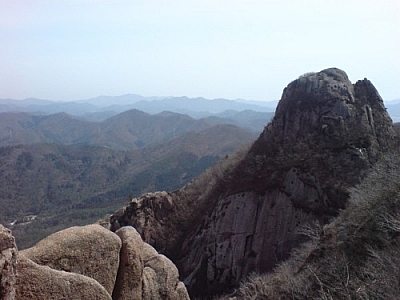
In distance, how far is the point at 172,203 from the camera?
1849 inches

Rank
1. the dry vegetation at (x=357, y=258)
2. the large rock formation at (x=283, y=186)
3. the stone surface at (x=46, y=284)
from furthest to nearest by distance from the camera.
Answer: the large rock formation at (x=283, y=186) < the dry vegetation at (x=357, y=258) < the stone surface at (x=46, y=284)

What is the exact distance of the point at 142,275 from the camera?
16641mm

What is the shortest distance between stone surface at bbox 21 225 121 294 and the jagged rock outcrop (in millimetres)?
1835

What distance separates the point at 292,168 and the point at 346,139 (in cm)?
564

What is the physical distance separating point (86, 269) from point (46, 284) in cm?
236

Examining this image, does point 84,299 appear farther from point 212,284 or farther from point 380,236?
point 212,284

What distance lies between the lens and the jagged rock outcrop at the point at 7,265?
10.5 metres

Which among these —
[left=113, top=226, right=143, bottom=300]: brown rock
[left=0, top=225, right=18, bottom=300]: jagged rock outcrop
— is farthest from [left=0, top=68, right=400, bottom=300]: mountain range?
[left=0, top=225, right=18, bottom=300]: jagged rock outcrop

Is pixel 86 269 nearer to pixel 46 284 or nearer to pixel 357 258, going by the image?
pixel 46 284

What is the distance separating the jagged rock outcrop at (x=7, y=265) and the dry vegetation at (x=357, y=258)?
31.9 ft

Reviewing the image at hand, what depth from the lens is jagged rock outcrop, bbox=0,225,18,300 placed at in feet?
34.5

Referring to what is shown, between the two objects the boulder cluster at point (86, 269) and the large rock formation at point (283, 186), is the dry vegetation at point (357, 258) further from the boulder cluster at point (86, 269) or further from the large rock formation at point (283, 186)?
the large rock formation at point (283, 186)

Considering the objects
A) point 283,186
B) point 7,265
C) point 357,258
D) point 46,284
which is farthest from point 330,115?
point 7,265

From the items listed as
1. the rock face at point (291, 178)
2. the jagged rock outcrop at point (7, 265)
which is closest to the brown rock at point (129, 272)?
the jagged rock outcrop at point (7, 265)
